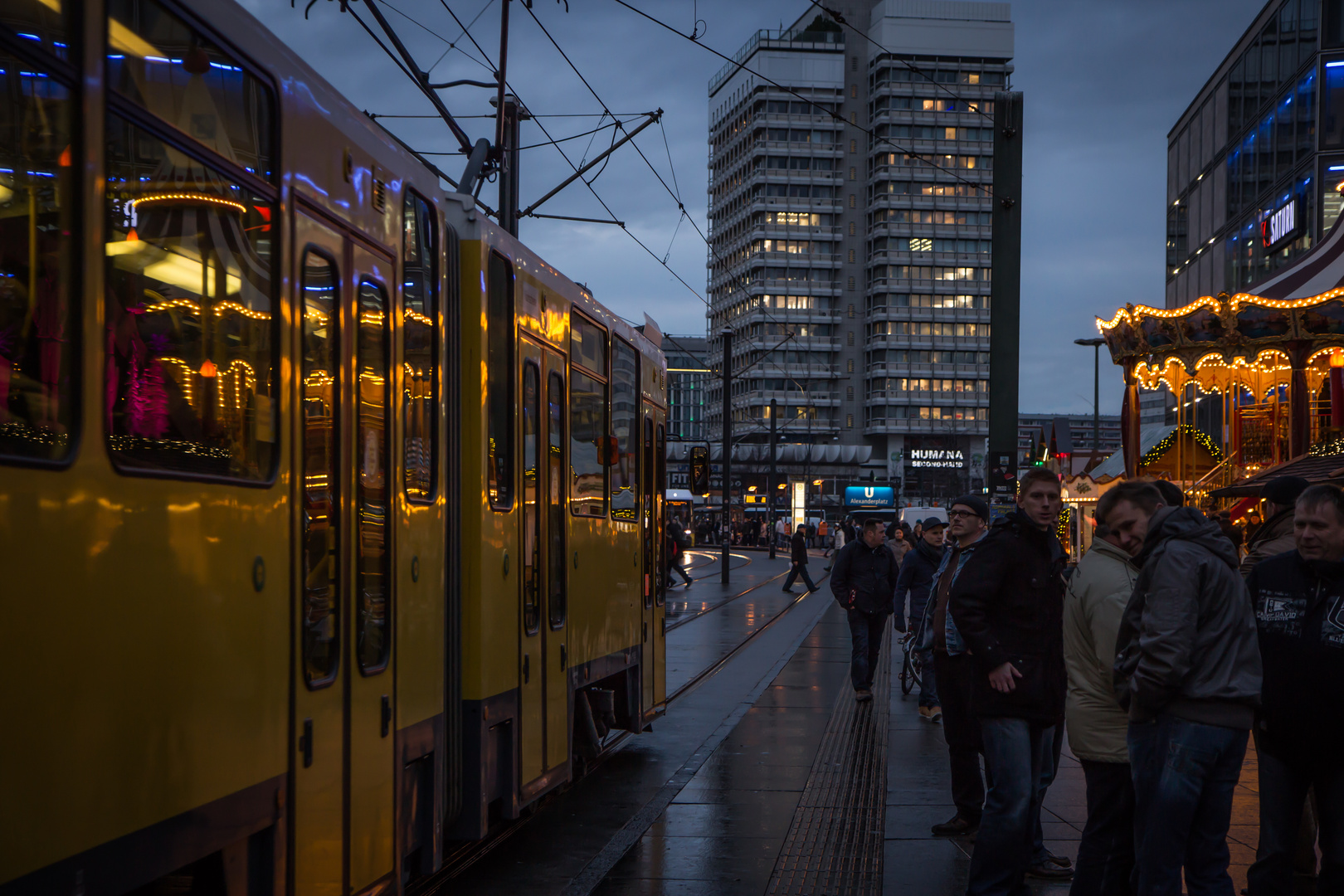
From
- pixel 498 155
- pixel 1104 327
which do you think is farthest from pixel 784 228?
pixel 498 155

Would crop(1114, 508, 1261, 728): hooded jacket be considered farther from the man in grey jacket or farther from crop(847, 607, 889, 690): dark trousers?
crop(847, 607, 889, 690): dark trousers

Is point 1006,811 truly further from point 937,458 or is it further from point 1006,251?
point 937,458

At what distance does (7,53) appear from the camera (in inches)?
108

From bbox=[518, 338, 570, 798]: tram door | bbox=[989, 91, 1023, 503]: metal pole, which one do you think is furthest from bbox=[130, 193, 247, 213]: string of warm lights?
bbox=[989, 91, 1023, 503]: metal pole

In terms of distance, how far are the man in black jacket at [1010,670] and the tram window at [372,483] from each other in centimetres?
229

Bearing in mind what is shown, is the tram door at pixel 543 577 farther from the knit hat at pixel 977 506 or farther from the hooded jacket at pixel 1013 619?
the hooded jacket at pixel 1013 619

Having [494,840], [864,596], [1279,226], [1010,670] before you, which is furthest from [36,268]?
[1279,226]

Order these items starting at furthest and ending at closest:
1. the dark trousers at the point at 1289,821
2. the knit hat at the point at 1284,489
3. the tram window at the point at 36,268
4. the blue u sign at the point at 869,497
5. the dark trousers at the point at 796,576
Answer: the blue u sign at the point at 869,497 → the dark trousers at the point at 796,576 → the knit hat at the point at 1284,489 → the dark trousers at the point at 1289,821 → the tram window at the point at 36,268

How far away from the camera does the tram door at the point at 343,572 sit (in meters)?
4.21

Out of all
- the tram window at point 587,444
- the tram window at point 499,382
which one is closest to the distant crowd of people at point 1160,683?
the tram window at point 499,382

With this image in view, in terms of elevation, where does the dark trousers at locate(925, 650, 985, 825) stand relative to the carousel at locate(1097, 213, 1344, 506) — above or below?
below

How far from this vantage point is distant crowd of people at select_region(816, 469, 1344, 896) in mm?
4395

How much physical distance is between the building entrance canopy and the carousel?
0.02 m

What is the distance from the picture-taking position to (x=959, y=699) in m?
7.38
